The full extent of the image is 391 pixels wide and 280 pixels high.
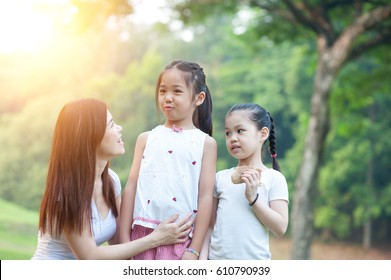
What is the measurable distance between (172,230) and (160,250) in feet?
0.32

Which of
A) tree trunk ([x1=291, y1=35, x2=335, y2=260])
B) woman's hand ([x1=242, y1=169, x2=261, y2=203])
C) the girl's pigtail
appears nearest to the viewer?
woman's hand ([x1=242, y1=169, x2=261, y2=203])

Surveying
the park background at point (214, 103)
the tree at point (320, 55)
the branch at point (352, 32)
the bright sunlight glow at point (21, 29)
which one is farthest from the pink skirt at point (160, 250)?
the bright sunlight glow at point (21, 29)

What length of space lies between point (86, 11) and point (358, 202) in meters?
8.25

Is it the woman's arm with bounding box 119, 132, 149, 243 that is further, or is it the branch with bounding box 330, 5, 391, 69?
the branch with bounding box 330, 5, 391, 69

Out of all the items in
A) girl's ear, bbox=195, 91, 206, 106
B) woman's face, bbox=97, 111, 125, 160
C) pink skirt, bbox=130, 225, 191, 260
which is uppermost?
girl's ear, bbox=195, 91, 206, 106

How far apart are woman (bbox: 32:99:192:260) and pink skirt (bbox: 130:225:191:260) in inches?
1.3

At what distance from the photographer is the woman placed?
5.86ft

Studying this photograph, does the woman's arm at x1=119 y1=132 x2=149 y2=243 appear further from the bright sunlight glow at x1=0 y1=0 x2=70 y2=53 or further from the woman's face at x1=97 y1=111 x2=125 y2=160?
the bright sunlight glow at x1=0 y1=0 x2=70 y2=53

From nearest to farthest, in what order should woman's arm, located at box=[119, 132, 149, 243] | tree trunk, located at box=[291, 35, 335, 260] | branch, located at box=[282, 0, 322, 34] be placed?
woman's arm, located at box=[119, 132, 149, 243], tree trunk, located at box=[291, 35, 335, 260], branch, located at box=[282, 0, 322, 34]

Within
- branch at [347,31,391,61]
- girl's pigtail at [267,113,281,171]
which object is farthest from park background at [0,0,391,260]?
girl's pigtail at [267,113,281,171]

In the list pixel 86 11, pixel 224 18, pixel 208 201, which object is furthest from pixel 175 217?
pixel 224 18

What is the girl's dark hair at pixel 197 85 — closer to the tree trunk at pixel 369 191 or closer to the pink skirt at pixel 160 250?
the pink skirt at pixel 160 250

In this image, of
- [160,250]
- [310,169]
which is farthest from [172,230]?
→ [310,169]

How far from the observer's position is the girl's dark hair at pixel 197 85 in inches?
72.9
